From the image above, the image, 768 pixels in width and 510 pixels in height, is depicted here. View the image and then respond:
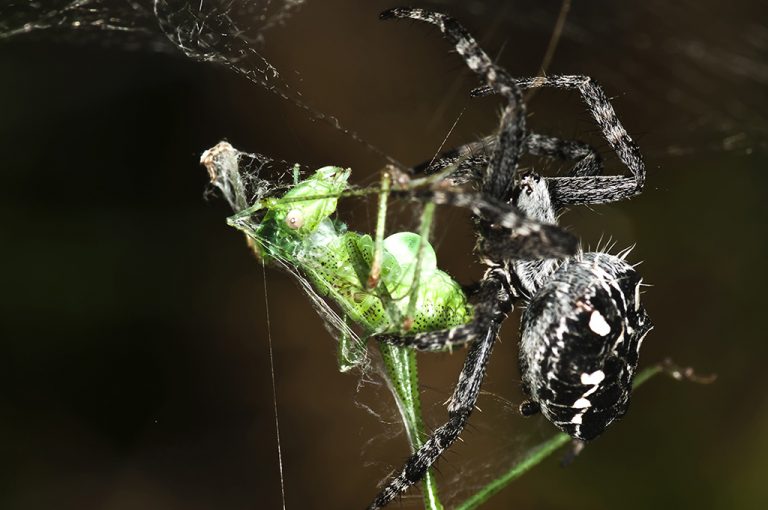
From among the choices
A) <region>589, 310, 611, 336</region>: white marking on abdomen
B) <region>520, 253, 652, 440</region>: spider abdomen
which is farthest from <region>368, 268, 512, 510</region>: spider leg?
<region>589, 310, 611, 336</region>: white marking on abdomen

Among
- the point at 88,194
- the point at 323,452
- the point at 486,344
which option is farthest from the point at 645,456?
the point at 88,194

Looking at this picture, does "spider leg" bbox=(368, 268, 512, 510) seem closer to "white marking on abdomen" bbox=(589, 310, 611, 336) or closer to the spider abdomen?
the spider abdomen

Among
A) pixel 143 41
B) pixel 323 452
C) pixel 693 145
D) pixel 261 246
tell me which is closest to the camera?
pixel 261 246

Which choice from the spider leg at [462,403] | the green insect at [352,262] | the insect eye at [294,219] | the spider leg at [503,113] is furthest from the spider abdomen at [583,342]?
the insect eye at [294,219]

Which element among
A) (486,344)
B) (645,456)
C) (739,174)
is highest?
(486,344)

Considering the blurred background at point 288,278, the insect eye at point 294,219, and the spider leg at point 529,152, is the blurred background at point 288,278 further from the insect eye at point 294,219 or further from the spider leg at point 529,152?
the insect eye at point 294,219

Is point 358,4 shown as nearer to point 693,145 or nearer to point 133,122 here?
point 133,122

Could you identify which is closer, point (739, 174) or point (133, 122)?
point (133, 122)
